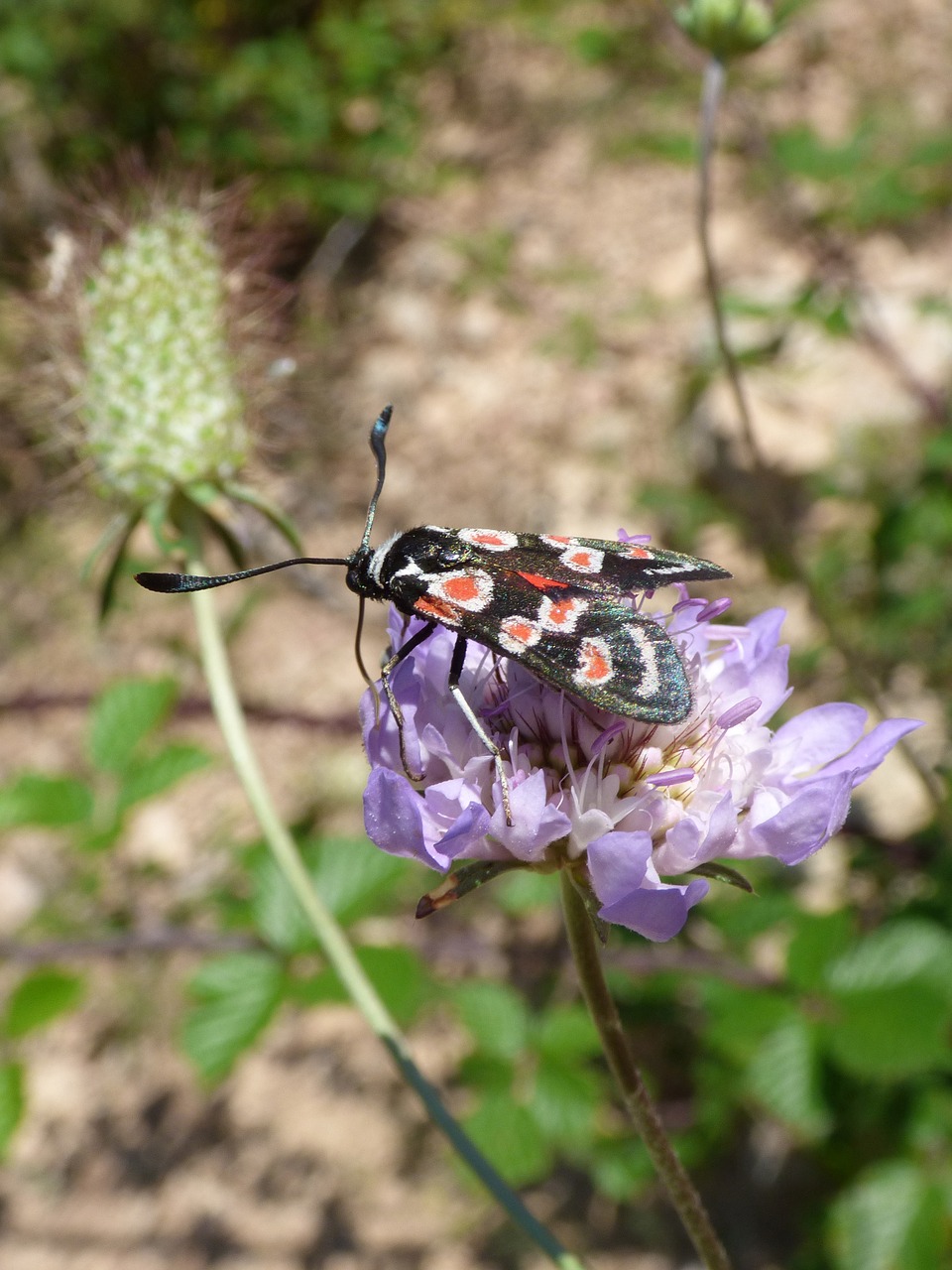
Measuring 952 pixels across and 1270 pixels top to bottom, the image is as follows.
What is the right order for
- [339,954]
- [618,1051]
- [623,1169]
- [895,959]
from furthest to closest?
[623,1169] < [895,959] < [339,954] < [618,1051]

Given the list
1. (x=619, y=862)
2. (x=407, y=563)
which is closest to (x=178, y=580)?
(x=407, y=563)

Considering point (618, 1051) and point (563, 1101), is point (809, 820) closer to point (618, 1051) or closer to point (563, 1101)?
point (618, 1051)

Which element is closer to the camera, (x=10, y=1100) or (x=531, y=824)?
(x=531, y=824)

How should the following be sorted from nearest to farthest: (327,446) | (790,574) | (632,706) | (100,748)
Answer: (632,706)
(100,748)
(790,574)
(327,446)

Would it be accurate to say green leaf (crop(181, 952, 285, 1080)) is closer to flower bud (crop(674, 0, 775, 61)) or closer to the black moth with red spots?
the black moth with red spots

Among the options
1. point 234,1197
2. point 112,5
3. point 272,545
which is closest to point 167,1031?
point 234,1197

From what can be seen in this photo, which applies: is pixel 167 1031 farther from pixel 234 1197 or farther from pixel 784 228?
pixel 784 228

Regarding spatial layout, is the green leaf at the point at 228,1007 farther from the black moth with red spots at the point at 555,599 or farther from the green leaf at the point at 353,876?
the black moth with red spots at the point at 555,599
